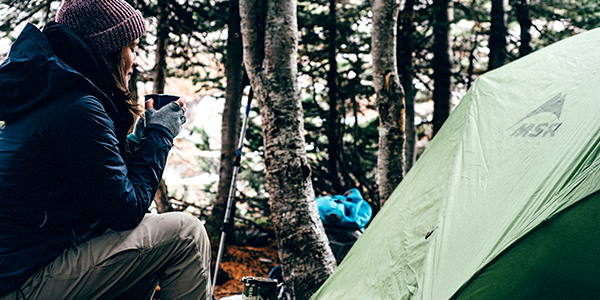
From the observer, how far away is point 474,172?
224 cm

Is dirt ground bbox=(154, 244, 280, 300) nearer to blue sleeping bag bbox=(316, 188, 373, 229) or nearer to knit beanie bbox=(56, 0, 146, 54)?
blue sleeping bag bbox=(316, 188, 373, 229)

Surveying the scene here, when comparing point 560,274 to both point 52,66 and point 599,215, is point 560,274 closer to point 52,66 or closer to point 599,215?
point 599,215

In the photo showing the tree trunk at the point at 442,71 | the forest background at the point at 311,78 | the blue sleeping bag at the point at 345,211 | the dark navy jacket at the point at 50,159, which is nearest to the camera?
the dark navy jacket at the point at 50,159

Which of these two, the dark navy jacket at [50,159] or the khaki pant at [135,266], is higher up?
the dark navy jacket at [50,159]

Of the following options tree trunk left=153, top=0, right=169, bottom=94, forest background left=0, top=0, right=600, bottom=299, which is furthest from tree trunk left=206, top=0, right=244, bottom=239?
tree trunk left=153, top=0, right=169, bottom=94

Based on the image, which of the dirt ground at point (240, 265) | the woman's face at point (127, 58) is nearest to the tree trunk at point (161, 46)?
the dirt ground at point (240, 265)

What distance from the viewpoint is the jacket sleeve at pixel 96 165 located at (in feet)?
4.89

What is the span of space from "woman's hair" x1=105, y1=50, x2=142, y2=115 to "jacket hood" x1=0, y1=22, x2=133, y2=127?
0.54 ft

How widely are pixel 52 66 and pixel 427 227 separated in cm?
188

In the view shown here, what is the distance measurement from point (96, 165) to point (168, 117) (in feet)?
1.45

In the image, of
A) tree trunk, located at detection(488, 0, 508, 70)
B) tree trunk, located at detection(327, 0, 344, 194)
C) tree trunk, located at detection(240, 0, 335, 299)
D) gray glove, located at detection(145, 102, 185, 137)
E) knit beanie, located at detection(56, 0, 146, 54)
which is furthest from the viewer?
tree trunk, located at detection(488, 0, 508, 70)

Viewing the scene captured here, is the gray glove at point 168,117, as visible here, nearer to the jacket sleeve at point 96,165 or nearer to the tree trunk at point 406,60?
the jacket sleeve at point 96,165

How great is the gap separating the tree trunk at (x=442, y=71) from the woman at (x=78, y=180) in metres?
5.65

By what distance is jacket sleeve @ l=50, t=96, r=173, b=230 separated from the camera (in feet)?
4.89
